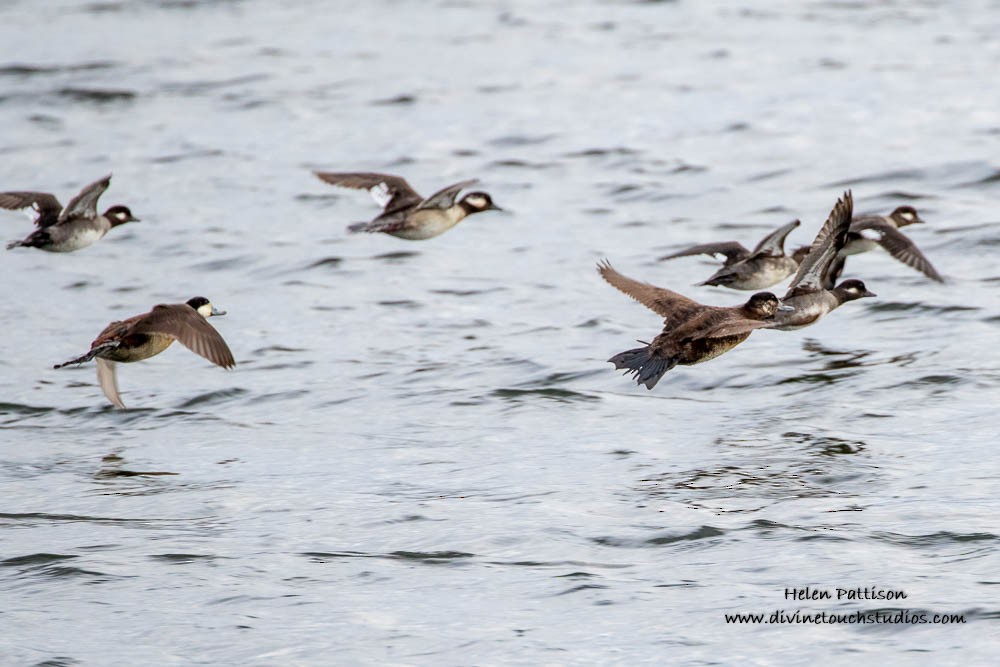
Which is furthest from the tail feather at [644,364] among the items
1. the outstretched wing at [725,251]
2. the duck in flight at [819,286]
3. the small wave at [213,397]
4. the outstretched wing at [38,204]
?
the outstretched wing at [38,204]

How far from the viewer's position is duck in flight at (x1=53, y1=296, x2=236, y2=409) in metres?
11.4

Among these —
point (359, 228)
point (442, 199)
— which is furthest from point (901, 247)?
point (359, 228)

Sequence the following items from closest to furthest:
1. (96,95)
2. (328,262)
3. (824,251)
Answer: (824,251)
(328,262)
(96,95)

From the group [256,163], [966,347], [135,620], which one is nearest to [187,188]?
[256,163]

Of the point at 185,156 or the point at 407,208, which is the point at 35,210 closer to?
the point at 407,208

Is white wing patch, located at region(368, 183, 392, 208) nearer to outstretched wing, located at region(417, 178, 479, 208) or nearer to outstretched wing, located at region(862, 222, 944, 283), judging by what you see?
outstretched wing, located at region(417, 178, 479, 208)

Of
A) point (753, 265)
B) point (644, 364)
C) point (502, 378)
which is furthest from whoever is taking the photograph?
point (753, 265)

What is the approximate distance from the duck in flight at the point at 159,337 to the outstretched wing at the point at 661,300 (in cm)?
316

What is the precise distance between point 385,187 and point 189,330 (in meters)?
4.83

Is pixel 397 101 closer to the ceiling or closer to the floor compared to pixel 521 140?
closer to the ceiling

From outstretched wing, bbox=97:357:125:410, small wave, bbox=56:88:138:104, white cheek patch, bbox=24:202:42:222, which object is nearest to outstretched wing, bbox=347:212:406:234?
white cheek patch, bbox=24:202:42:222

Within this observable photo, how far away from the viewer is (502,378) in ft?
44.0

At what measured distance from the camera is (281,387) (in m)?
13.4

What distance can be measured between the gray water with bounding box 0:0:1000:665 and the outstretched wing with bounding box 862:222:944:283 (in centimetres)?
50
